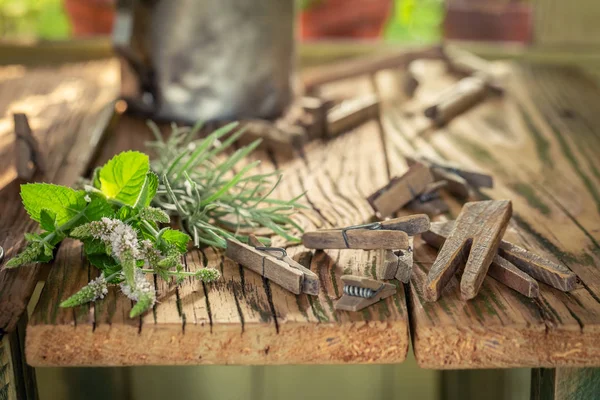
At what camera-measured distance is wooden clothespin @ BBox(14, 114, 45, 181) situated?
1402 millimetres

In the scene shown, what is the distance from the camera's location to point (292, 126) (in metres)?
1.74

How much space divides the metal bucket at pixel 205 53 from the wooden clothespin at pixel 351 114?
0.53 feet

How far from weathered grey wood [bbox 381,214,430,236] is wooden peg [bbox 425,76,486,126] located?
0.78m

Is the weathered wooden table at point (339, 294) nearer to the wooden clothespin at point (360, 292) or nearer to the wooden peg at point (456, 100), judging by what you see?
the wooden clothespin at point (360, 292)

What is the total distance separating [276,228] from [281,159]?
0.46 m

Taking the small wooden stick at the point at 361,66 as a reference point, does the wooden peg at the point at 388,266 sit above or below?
above

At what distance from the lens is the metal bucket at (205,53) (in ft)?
5.66

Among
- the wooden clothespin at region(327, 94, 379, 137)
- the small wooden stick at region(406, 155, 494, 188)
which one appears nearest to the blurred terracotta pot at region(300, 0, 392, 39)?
the wooden clothespin at region(327, 94, 379, 137)

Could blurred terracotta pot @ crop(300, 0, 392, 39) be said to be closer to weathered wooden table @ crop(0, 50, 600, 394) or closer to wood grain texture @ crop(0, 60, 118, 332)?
wood grain texture @ crop(0, 60, 118, 332)

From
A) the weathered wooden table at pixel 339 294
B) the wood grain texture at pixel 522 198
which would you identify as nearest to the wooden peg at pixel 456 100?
the wood grain texture at pixel 522 198

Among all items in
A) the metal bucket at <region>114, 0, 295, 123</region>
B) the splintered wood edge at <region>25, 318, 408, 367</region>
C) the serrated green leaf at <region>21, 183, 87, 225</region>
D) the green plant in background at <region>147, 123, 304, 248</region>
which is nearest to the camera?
the splintered wood edge at <region>25, 318, 408, 367</region>

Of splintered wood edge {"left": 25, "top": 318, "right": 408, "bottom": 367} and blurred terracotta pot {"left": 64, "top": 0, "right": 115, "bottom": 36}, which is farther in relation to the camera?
blurred terracotta pot {"left": 64, "top": 0, "right": 115, "bottom": 36}

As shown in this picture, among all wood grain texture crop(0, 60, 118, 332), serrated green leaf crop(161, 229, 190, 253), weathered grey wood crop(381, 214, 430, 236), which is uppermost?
serrated green leaf crop(161, 229, 190, 253)

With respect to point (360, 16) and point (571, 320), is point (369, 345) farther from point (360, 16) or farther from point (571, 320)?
point (360, 16)
